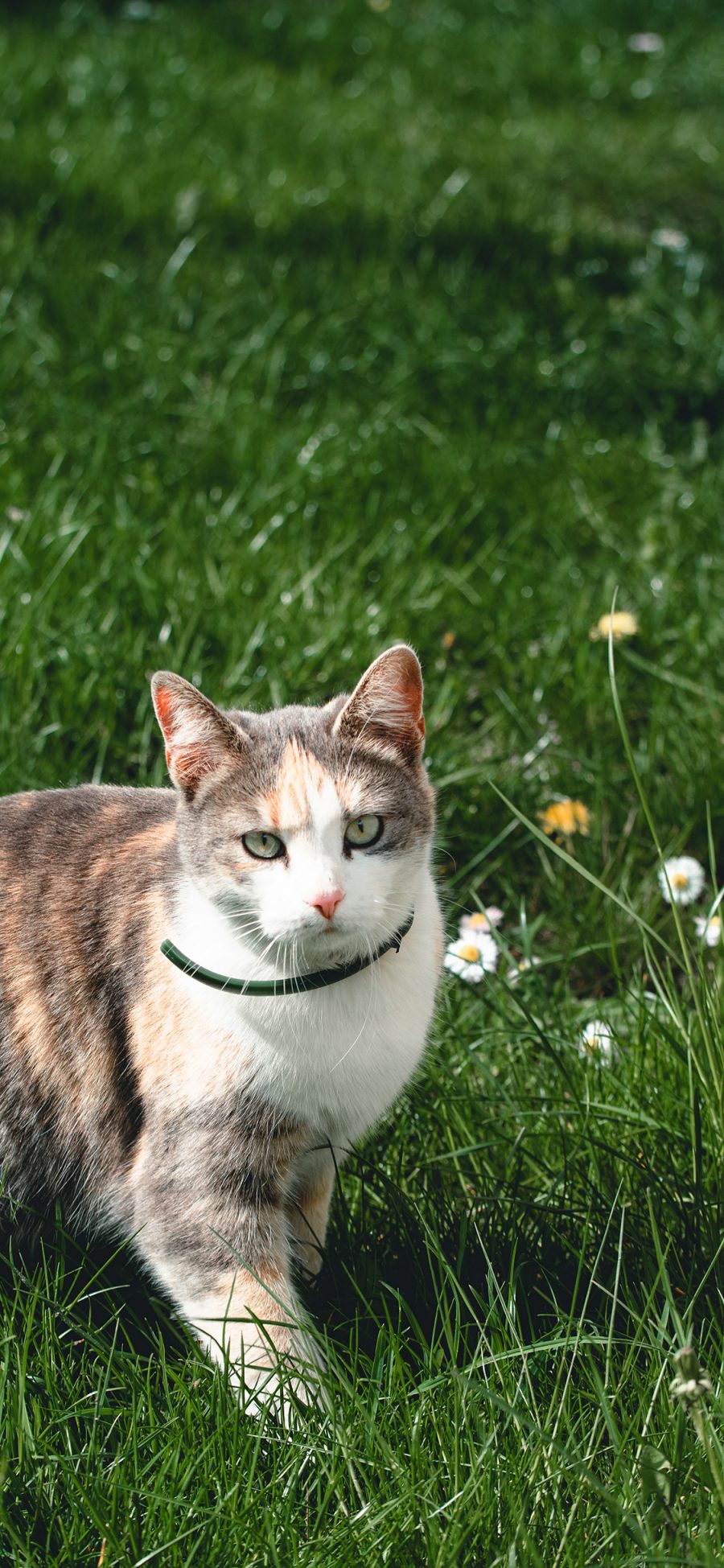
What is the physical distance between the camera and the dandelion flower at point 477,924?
2.63m

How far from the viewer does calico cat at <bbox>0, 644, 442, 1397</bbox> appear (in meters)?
1.82

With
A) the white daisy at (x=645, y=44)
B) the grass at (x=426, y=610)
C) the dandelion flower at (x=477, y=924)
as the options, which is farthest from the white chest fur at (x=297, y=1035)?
the white daisy at (x=645, y=44)

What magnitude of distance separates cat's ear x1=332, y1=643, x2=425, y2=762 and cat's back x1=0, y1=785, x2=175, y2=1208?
1.16 ft

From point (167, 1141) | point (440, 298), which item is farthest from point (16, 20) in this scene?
point (167, 1141)

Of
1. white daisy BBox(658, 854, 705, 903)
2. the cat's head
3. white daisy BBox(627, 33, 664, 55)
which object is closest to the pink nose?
the cat's head

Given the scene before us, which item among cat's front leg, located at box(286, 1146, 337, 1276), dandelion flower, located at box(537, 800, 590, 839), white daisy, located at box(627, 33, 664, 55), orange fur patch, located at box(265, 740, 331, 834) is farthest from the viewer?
white daisy, located at box(627, 33, 664, 55)

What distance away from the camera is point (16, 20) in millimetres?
5727

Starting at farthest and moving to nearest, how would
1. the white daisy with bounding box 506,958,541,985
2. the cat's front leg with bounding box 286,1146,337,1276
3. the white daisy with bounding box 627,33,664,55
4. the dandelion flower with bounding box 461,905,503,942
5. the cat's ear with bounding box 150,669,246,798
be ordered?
the white daisy with bounding box 627,33,664,55 < the dandelion flower with bounding box 461,905,503,942 < the white daisy with bounding box 506,958,541,985 < the cat's front leg with bounding box 286,1146,337,1276 < the cat's ear with bounding box 150,669,246,798

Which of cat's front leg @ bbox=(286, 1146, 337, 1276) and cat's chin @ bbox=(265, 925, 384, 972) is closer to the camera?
cat's chin @ bbox=(265, 925, 384, 972)

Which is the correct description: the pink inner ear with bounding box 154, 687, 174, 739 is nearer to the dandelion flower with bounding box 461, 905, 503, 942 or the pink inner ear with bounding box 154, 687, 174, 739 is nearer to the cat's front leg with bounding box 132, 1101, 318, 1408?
the cat's front leg with bounding box 132, 1101, 318, 1408

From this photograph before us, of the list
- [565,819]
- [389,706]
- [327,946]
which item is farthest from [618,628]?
[327,946]

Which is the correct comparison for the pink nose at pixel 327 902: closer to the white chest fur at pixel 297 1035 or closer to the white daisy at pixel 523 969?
the white chest fur at pixel 297 1035

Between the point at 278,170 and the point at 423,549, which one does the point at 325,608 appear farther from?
the point at 278,170

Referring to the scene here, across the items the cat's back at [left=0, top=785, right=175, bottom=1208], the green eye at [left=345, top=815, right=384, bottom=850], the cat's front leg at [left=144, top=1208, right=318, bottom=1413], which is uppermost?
the green eye at [left=345, top=815, right=384, bottom=850]
